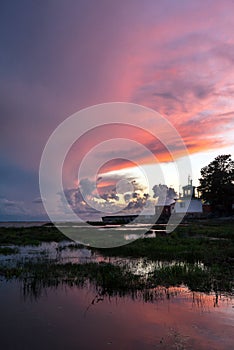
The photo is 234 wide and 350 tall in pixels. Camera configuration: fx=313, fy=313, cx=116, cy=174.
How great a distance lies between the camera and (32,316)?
10539mm

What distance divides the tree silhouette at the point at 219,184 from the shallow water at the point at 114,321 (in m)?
59.8

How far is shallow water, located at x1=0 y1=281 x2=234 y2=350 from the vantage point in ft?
27.6

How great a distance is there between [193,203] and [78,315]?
79.0 meters

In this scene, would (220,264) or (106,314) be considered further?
(220,264)

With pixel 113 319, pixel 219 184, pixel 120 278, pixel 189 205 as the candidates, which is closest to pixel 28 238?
pixel 120 278

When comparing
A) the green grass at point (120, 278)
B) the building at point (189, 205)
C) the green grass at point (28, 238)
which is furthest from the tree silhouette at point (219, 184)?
the green grass at point (120, 278)

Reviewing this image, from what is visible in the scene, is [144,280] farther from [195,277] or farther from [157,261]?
[157,261]

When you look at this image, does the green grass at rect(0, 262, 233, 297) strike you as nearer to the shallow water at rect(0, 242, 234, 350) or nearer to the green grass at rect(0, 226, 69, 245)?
the shallow water at rect(0, 242, 234, 350)


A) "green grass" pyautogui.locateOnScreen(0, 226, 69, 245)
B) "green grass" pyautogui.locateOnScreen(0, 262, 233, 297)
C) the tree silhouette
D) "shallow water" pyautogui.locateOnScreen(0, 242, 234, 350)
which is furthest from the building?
"shallow water" pyautogui.locateOnScreen(0, 242, 234, 350)

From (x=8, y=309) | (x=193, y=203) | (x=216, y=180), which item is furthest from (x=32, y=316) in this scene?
(x=193, y=203)

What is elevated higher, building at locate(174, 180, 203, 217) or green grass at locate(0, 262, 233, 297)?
building at locate(174, 180, 203, 217)

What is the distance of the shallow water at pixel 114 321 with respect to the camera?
8.41 meters

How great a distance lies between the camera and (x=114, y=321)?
10070 mm

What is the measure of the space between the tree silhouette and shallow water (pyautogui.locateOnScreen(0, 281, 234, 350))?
59.8 metres
